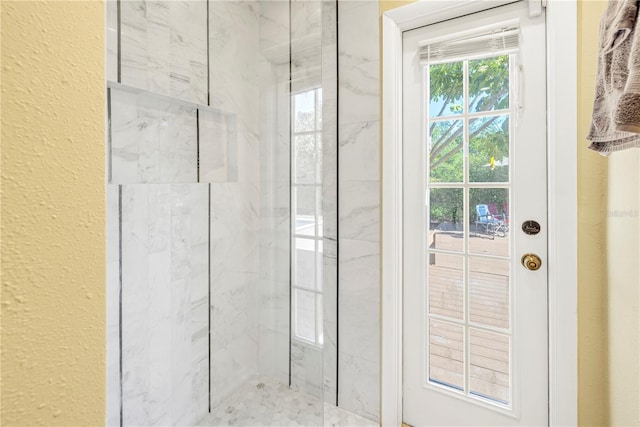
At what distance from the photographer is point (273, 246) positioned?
4.41 ft

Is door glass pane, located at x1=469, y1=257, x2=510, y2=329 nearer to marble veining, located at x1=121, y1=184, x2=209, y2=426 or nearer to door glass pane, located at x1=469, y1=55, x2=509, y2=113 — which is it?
door glass pane, located at x1=469, y1=55, x2=509, y2=113

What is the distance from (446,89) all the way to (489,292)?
2.82 feet

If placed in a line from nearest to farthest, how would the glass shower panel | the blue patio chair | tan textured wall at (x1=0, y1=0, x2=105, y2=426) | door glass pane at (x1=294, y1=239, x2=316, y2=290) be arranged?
tan textured wall at (x1=0, y1=0, x2=105, y2=426) < the glass shower panel < the blue patio chair < door glass pane at (x1=294, y1=239, x2=316, y2=290)

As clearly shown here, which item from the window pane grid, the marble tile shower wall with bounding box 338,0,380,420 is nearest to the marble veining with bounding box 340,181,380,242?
the marble tile shower wall with bounding box 338,0,380,420

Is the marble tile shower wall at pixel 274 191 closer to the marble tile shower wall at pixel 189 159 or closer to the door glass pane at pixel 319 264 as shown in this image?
the marble tile shower wall at pixel 189 159

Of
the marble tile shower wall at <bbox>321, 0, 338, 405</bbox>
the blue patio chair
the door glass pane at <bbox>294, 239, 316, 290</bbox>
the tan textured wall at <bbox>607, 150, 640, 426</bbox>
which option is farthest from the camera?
the marble tile shower wall at <bbox>321, 0, 338, 405</bbox>

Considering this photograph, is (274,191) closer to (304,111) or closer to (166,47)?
(304,111)

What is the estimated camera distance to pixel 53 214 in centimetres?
26

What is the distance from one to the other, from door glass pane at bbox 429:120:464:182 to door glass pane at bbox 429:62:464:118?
5cm

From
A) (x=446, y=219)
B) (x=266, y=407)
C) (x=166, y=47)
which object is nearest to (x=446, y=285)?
(x=446, y=219)

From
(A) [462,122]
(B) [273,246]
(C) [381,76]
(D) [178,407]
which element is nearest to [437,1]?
(C) [381,76]

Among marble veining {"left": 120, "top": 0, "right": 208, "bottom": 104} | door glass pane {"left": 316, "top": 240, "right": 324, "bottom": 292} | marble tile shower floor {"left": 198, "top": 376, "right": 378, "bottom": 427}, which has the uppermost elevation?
marble veining {"left": 120, "top": 0, "right": 208, "bottom": 104}

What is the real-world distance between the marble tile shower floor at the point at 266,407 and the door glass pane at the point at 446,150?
1102 mm

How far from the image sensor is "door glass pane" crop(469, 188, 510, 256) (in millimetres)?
1266
